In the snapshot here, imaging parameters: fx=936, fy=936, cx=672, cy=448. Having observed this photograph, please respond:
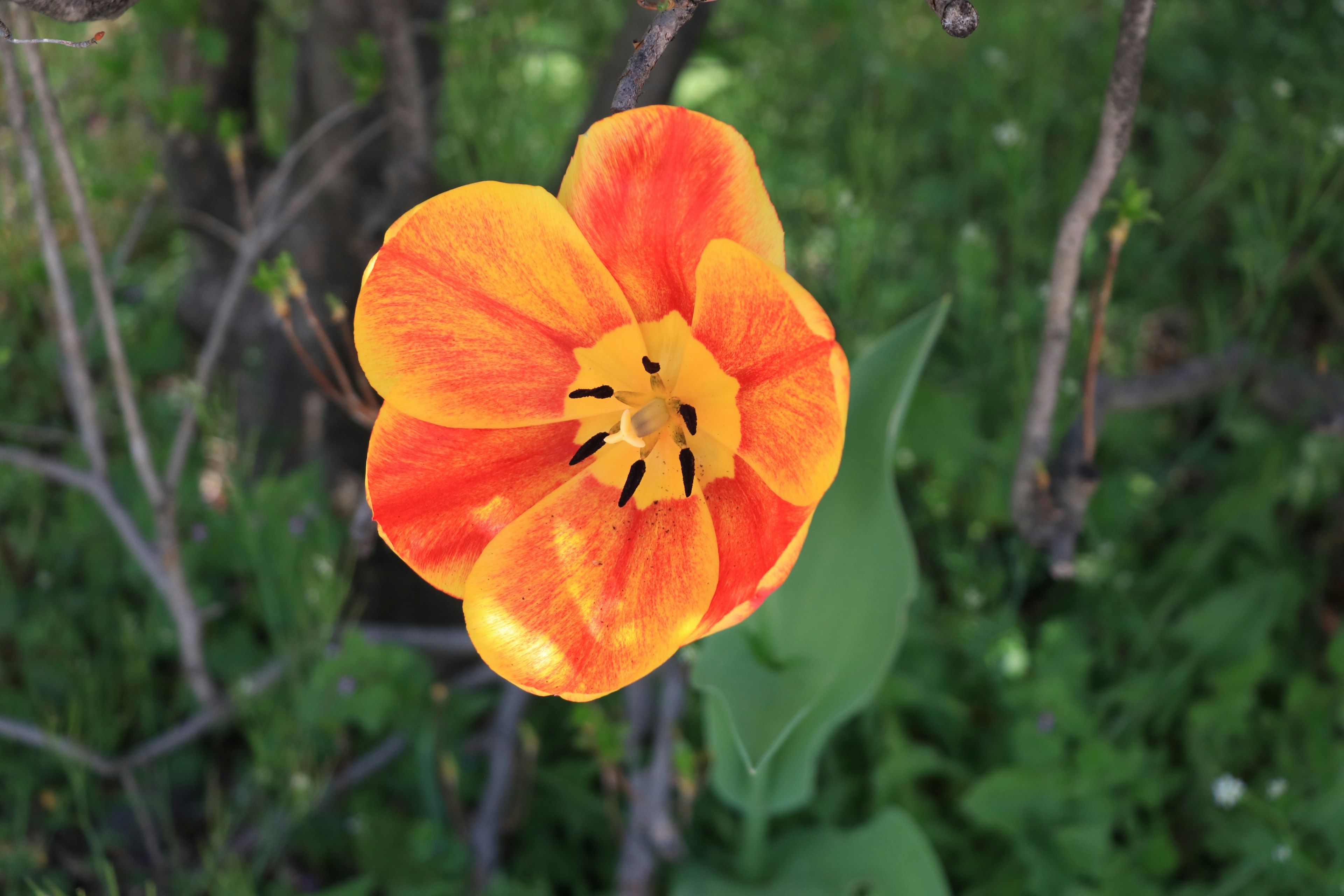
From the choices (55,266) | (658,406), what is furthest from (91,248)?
(658,406)

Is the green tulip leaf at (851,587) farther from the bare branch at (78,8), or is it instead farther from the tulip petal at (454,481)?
the bare branch at (78,8)

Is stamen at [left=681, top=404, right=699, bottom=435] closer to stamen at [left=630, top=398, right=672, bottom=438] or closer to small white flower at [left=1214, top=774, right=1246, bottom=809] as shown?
stamen at [left=630, top=398, right=672, bottom=438]

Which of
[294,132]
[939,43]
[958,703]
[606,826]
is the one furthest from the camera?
[939,43]

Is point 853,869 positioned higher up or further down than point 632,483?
further down

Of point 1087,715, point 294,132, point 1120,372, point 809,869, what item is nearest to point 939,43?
point 1120,372

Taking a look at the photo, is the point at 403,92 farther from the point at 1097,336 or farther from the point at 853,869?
the point at 853,869

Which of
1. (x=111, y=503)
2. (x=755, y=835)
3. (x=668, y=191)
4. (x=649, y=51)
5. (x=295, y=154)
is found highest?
(x=649, y=51)

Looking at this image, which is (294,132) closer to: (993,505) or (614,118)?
(614,118)
